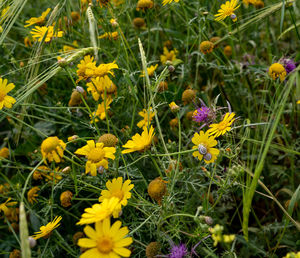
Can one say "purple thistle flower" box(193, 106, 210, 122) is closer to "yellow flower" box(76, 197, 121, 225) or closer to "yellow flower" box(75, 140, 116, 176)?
"yellow flower" box(75, 140, 116, 176)

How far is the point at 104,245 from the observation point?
712 mm

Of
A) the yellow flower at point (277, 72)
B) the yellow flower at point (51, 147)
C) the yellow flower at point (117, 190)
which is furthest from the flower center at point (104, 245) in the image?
the yellow flower at point (277, 72)

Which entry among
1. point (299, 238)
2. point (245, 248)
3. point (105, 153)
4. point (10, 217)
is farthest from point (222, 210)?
point (10, 217)

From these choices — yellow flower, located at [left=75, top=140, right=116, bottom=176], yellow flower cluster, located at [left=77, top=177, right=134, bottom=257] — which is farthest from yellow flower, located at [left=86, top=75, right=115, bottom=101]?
yellow flower cluster, located at [left=77, top=177, right=134, bottom=257]

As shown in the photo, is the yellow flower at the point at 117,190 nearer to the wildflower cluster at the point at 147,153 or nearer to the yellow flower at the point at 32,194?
the wildflower cluster at the point at 147,153

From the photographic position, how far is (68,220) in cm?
123

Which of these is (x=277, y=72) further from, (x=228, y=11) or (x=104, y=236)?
(x=104, y=236)

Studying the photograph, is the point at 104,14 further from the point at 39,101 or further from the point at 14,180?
the point at 14,180

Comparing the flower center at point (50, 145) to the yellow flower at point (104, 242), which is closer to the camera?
the yellow flower at point (104, 242)

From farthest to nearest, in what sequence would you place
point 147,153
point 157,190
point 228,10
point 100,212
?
point 228,10 < point 147,153 < point 157,190 < point 100,212

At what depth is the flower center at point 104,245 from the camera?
708mm

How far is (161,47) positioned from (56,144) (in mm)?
993

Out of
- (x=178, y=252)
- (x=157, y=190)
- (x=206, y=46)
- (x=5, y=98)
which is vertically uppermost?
(x=5, y=98)

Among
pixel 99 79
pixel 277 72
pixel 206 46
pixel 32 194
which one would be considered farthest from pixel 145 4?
pixel 32 194
